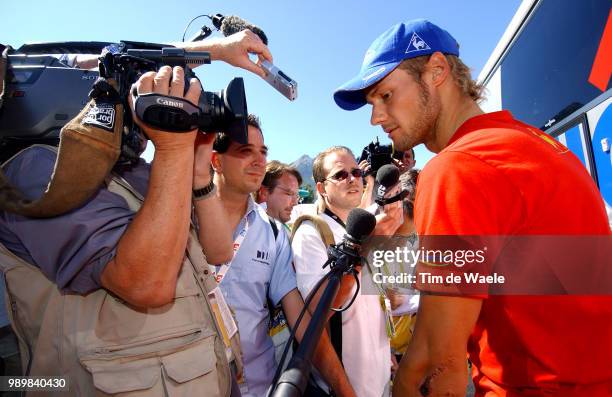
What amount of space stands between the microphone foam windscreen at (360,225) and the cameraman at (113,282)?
0.76 meters

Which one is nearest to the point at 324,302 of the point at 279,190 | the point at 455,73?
the point at 455,73

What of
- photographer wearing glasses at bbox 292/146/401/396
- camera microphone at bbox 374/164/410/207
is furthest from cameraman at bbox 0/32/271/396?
camera microphone at bbox 374/164/410/207

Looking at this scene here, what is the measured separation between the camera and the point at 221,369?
124cm

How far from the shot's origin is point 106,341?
1.07 meters

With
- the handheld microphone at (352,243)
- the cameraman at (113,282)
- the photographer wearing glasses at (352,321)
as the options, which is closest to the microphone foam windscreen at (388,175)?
the photographer wearing glasses at (352,321)

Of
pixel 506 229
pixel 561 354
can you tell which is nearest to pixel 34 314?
pixel 506 229

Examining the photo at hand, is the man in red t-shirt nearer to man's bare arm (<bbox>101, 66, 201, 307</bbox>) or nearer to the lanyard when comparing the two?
man's bare arm (<bbox>101, 66, 201, 307</bbox>)

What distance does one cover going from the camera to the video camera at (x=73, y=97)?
1056 millimetres

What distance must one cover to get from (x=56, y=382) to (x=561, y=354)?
1.53 m

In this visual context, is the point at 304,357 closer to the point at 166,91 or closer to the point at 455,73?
the point at 166,91

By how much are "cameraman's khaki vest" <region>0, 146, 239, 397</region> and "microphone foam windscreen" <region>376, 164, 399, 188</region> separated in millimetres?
1377

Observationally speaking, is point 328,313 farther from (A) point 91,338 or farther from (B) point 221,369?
(A) point 91,338

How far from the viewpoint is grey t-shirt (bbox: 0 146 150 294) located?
1012mm

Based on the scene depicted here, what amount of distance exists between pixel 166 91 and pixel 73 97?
36 centimetres
